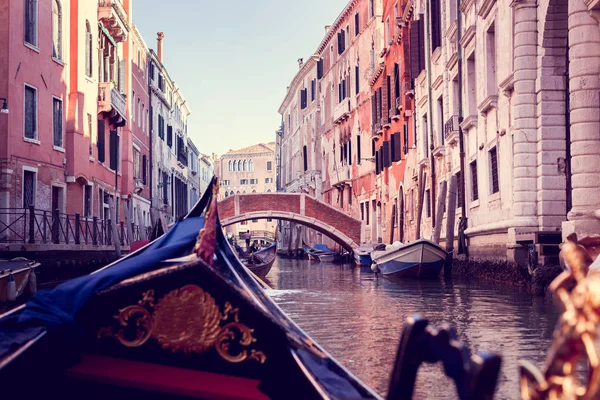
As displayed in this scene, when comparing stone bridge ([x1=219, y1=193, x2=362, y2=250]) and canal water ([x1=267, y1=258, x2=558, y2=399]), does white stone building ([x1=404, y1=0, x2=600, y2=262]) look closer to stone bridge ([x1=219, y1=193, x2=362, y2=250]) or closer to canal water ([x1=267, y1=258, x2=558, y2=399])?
canal water ([x1=267, y1=258, x2=558, y2=399])

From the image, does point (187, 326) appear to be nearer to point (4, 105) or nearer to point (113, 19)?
point (4, 105)

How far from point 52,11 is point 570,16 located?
939cm

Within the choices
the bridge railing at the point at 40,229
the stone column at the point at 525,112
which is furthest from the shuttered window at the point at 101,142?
the stone column at the point at 525,112

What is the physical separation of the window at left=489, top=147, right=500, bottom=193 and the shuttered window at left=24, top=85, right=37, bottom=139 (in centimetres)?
737

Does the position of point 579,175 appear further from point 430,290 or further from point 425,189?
point 425,189

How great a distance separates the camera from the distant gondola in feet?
8.50

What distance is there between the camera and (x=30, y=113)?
13.3 metres

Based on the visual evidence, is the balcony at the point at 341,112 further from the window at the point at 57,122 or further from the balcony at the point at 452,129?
the window at the point at 57,122

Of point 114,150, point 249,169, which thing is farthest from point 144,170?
point 249,169

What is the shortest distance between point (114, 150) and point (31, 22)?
6.73 m

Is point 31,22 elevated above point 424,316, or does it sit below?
above

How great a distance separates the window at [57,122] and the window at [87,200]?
1815mm

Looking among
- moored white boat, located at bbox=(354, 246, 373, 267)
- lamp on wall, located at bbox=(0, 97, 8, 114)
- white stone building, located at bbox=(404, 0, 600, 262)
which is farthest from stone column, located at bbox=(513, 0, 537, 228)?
moored white boat, located at bbox=(354, 246, 373, 267)

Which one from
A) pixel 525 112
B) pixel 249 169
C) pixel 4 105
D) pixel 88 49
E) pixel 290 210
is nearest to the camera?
pixel 525 112
